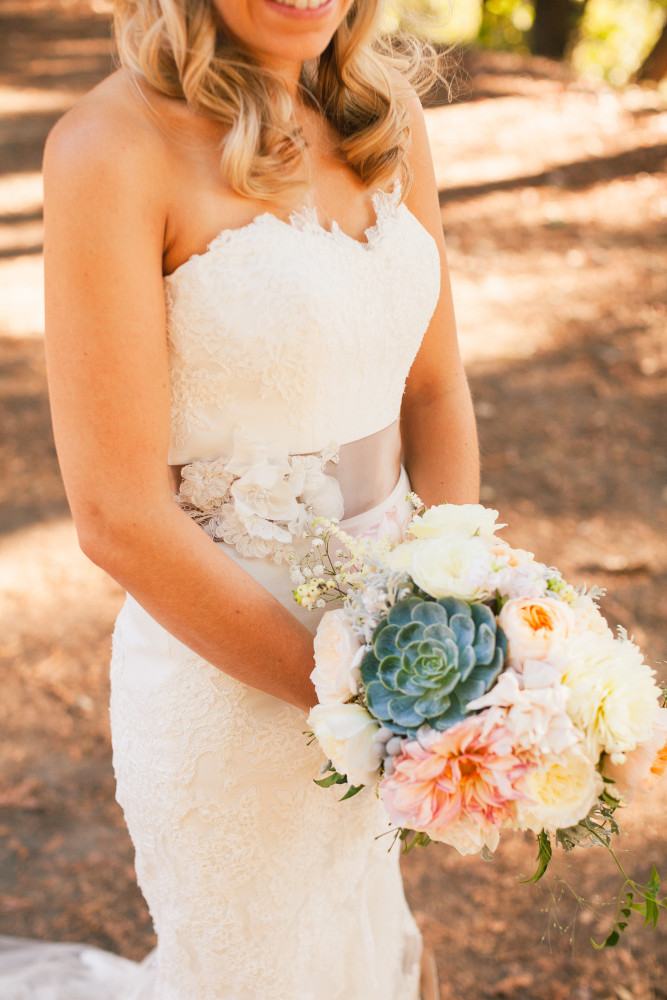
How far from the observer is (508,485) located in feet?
18.0

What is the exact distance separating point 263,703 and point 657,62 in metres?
12.2

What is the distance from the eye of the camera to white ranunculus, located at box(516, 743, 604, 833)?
4.34 ft

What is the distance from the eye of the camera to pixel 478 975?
3.02m

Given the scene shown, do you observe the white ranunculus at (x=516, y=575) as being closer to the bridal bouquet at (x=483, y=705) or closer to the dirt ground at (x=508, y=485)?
the bridal bouquet at (x=483, y=705)

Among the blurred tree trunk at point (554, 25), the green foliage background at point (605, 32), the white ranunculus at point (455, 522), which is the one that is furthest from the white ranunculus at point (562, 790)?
the green foliage background at point (605, 32)

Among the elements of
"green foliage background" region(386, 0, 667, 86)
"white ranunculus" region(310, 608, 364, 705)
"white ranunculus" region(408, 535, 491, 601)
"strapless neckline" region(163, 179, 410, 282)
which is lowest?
"green foliage background" region(386, 0, 667, 86)

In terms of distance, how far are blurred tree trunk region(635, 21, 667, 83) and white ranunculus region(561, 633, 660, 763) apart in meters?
12.3

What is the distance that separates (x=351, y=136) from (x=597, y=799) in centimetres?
132

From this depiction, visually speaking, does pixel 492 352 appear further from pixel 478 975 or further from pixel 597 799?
pixel 597 799

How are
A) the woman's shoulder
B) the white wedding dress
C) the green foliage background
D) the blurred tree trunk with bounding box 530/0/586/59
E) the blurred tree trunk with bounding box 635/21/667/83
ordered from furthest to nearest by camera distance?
the green foliage background
the blurred tree trunk with bounding box 530/0/586/59
the blurred tree trunk with bounding box 635/21/667/83
the white wedding dress
the woman's shoulder

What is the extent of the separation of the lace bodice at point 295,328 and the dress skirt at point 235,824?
25 cm

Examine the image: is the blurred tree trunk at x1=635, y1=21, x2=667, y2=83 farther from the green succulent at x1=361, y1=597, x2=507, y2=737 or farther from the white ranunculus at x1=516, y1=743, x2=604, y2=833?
the white ranunculus at x1=516, y1=743, x2=604, y2=833

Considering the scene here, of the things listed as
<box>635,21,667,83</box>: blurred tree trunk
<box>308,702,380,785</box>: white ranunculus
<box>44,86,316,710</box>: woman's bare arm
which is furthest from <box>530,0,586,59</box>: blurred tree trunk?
<box>308,702,380,785</box>: white ranunculus

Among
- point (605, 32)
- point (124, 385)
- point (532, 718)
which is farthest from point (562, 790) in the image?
point (605, 32)
